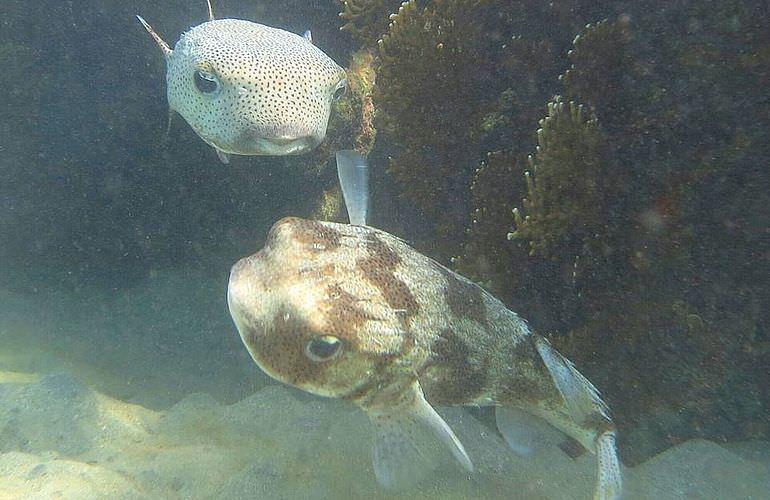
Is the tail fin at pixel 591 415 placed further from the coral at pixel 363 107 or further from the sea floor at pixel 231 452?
the coral at pixel 363 107

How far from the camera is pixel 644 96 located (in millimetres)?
3262

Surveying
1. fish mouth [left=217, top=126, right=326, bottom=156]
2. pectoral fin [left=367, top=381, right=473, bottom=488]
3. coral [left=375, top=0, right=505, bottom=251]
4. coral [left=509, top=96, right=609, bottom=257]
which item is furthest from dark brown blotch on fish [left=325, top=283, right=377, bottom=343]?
coral [left=375, top=0, right=505, bottom=251]

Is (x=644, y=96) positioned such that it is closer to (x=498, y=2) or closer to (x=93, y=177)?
(x=498, y=2)

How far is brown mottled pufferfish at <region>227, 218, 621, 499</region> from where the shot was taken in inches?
79.0

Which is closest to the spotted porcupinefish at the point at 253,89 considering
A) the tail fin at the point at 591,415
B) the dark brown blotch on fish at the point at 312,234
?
the dark brown blotch on fish at the point at 312,234

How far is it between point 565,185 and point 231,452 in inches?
108

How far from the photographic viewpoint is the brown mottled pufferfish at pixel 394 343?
2008 millimetres

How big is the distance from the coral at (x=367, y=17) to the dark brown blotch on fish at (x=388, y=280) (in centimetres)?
285

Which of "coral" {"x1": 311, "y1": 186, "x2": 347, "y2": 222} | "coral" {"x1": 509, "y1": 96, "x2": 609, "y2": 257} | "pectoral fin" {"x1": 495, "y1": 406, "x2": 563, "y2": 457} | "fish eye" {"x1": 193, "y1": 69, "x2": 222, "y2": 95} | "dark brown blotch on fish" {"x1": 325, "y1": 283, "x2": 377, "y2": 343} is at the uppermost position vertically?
"coral" {"x1": 509, "y1": 96, "x2": 609, "y2": 257}

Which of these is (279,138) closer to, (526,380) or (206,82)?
(206,82)

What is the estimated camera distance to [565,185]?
325 centimetres

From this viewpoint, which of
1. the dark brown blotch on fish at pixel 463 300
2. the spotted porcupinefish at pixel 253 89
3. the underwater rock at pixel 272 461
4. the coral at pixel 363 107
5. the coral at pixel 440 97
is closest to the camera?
the dark brown blotch on fish at pixel 463 300

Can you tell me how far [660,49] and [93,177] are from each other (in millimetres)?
5649

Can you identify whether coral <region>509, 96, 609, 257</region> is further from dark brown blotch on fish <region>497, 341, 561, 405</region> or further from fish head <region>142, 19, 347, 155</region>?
fish head <region>142, 19, 347, 155</region>
